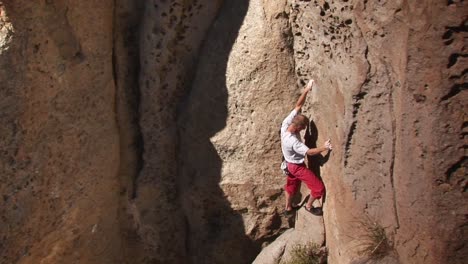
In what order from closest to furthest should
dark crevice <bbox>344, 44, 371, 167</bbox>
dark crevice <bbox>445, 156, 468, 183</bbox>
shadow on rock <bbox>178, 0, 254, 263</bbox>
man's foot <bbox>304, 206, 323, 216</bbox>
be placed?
dark crevice <bbox>445, 156, 468, 183</bbox> → dark crevice <bbox>344, 44, 371, 167</bbox> → man's foot <bbox>304, 206, 323, 216</bbox> → shadow on rock <bbox>178, 0, 254, 263</bbox>

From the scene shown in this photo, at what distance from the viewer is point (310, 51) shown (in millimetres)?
4625

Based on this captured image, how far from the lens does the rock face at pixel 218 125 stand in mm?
3850

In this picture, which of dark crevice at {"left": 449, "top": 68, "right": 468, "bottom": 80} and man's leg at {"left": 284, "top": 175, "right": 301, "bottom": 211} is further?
man's leg at {"left": 284, "top": 175, "right": 301, "bottom": 211}

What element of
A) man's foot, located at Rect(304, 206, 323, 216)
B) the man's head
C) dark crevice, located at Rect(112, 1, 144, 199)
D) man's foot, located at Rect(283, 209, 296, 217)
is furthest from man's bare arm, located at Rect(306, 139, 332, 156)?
dark crevice, located at Rect(112, 1, 144, 199)

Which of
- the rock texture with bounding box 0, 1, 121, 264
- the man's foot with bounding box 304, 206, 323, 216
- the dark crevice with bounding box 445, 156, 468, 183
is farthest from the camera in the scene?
the man's foot with bounding box 304, 206, 323, 216

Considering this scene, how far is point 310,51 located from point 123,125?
143 centimetres

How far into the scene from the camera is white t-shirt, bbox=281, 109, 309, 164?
4.66 metres

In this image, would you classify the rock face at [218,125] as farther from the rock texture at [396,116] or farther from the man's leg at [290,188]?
the man's leg at [290,188]

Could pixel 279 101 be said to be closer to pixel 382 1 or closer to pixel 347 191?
pixel 347 191

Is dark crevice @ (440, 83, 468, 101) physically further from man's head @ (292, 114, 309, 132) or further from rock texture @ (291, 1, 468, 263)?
man's head @ (292, 114, 309, 132)

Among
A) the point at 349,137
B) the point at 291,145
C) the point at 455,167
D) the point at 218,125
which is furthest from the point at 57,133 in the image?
the point at 455,167

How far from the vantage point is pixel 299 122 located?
15.3 ft

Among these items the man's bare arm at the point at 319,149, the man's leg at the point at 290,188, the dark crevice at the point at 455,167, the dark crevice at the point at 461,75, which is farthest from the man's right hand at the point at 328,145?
the dark crevice at the point at 461,75

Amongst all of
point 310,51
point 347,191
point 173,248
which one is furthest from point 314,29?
point 173,248
